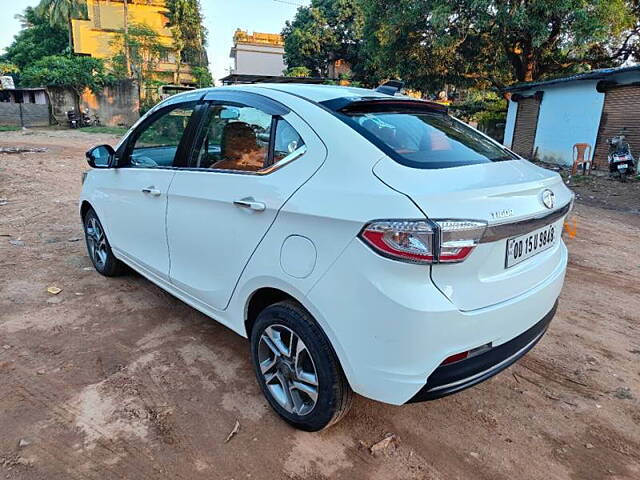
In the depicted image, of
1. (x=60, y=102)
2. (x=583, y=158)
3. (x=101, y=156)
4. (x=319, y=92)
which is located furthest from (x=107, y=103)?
(x=319, y=92)

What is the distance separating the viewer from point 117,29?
111ft

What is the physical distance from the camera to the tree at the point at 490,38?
13453mm

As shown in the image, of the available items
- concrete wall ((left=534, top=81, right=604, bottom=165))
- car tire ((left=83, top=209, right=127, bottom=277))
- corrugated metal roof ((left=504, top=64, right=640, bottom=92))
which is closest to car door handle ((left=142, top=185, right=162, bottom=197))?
car tire ((left=83, top=209, right=127, bottom=277))

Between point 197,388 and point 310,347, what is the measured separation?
946mm

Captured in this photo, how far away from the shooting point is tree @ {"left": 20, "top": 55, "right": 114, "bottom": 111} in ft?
85.8

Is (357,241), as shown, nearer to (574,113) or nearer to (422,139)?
(422,139)

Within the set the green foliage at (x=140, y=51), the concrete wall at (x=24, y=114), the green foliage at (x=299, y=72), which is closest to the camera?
the concrete wall at (x=24, y=114)

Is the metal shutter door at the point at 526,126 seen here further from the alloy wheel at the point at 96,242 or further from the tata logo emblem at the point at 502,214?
the tata logo emblem at the point at 502,214

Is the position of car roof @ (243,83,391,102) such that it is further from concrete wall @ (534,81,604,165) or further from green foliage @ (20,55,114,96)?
green foliage @ (20,55,114,96)

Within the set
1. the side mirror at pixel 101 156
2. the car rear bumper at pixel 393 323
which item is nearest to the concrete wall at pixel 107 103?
the side mirror at pixel 101 156

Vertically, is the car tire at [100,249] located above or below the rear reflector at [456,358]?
below

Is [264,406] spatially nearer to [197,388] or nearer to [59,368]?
[197,388]

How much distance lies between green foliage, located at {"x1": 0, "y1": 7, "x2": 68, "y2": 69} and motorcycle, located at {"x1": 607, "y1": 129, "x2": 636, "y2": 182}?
4230cm

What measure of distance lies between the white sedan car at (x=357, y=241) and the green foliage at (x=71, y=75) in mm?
28359
